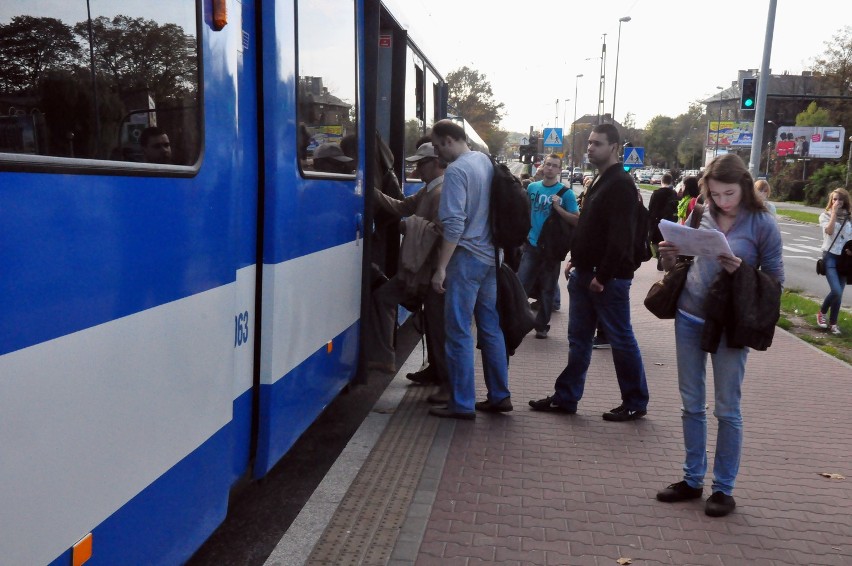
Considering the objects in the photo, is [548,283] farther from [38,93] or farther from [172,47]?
[38,93]

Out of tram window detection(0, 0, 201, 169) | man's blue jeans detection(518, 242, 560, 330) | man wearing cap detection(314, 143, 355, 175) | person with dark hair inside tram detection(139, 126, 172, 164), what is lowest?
→ man's blue jeans detection(518, 242, 560, 330)

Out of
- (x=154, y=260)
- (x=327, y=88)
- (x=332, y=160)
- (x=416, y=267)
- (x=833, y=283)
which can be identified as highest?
(x=327, y=88)

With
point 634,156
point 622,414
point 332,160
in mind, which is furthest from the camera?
point 634,156

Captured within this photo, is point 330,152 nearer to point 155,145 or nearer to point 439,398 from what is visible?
point 155,145

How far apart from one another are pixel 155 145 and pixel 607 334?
405cm

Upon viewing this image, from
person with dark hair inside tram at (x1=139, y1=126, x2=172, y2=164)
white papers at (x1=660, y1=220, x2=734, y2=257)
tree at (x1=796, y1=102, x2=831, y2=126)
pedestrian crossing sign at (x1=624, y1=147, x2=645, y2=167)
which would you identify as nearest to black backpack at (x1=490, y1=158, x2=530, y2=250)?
white papers at (x1=660, y1=220, x2=734, y2=257)

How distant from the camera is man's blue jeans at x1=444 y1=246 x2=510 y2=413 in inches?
233

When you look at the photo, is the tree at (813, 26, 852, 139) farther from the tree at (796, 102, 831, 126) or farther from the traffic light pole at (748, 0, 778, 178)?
the traffic light pole at (748, 0, 778, 178)

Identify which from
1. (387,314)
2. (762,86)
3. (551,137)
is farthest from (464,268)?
(551,137)

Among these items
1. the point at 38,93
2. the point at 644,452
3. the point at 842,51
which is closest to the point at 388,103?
the point at 644,452

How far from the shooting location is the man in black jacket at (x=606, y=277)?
5.79 meters

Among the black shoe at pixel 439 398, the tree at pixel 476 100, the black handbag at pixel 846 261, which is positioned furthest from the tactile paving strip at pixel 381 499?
the tree at pixel 476 100

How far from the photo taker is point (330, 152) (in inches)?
195

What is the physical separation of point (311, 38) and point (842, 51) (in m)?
76.5
